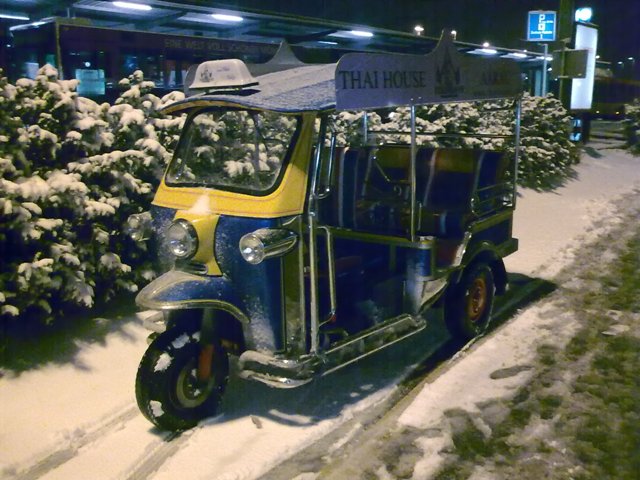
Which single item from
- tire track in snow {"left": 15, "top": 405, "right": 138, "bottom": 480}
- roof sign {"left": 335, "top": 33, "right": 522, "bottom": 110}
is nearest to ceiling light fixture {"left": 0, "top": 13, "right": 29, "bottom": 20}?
roof sign {"left": 335, "top": 33, "right": 522, "bottom": 110}

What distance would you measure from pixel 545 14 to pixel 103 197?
1684cm

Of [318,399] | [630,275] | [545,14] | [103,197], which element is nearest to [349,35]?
[545,14]

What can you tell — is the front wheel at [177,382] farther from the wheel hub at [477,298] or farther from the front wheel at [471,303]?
the wheel hub at [477,298]

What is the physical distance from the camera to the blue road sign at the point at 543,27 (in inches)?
746

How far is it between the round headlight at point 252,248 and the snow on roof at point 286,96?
0.81m

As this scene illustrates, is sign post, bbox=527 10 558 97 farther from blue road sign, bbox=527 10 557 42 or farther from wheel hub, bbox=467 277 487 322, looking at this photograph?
wheel hub, bbox=467 277 487 322

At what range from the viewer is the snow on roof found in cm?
416

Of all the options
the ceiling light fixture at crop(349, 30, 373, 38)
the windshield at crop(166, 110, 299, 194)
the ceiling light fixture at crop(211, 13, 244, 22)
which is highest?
the ceiling light fixture at crop(211, 13, 244, 22)

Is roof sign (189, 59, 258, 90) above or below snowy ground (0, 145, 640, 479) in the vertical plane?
above

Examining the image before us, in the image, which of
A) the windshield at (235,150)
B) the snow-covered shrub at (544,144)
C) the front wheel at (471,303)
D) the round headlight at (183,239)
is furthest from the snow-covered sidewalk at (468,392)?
the snow-covered shrub at (544,144)

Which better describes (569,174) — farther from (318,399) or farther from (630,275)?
(318,399)

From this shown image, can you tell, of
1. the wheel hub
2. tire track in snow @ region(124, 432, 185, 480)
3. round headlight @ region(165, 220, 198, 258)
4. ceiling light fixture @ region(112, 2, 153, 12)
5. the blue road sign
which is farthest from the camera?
the blue road sign

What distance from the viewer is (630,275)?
798 centimetres

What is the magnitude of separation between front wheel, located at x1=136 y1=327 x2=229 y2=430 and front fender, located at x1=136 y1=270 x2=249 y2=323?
0.33 m
